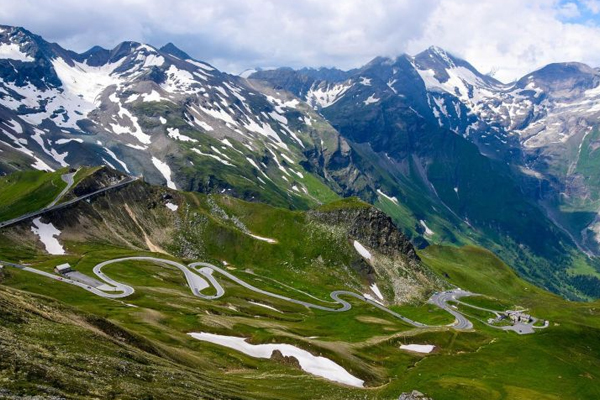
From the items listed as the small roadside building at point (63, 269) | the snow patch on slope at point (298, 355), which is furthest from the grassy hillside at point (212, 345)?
the small roadside building at point (63, 269)

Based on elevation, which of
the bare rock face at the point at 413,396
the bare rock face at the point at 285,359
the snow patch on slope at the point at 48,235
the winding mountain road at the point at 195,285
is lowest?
the bare rock face at the point at 413,396

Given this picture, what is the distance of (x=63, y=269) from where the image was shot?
145 meters

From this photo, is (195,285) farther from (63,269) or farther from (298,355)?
(298,355)

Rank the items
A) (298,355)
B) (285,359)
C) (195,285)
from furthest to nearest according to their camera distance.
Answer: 1. (195,285)
2. (298,355)
3. (285,359)

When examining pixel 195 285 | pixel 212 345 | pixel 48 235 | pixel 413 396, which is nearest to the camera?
pixel 413 396

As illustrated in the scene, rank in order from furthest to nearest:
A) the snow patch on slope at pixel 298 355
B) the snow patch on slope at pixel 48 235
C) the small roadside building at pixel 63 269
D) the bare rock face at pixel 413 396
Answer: the snow patch on slope at pixel 48 235, the small roadside building at pixel 63 269, the snow patch on slope at pixel 298 355, the bare rock face at pixel 413 396

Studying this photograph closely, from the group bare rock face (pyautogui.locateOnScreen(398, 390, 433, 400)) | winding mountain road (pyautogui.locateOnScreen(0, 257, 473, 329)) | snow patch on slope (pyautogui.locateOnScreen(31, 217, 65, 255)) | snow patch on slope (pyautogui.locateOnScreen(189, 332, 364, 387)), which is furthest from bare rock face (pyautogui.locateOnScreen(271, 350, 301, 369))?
snow patch on slope (pyautogui.locateOnScreen(31, 217, 65, 255))

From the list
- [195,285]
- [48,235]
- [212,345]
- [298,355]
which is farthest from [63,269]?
[298,355]

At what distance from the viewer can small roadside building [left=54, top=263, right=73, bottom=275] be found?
143 metres

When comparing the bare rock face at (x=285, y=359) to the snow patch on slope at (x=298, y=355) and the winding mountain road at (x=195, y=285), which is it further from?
the winding mountain road at (x=195, y=285)

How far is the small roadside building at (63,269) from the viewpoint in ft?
469

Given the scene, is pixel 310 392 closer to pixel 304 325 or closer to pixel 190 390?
pixel 190 390

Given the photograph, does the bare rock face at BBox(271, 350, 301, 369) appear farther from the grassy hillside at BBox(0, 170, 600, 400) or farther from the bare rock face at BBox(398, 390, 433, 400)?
the bare rock face at BBox(398, 390, 433, 400)

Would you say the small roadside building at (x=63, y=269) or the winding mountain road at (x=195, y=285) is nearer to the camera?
the winding mountain road at (x=195, y=285)
